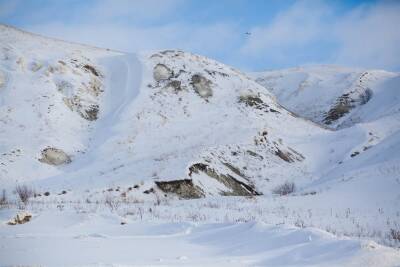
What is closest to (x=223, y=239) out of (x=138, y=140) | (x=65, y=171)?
(x=65, y=171)

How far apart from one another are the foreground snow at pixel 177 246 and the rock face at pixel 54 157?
66.8ft

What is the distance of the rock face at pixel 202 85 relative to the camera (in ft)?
145

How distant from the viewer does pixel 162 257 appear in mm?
7430

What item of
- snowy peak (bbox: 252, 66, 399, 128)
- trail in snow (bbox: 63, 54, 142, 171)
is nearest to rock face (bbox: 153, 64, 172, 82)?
trail in snow (bbox: 63, 54, 142, 171)

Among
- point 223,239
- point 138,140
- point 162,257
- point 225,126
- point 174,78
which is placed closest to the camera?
point 162,257

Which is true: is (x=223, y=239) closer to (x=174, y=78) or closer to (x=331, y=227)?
(x=331, y=227)

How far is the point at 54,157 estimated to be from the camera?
3167 cm

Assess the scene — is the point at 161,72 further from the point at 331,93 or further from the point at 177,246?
the point at 331,93

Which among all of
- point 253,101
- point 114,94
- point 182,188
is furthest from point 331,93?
point 182,188

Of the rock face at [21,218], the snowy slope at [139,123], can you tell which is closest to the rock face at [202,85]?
the snowy slope at [139,123]

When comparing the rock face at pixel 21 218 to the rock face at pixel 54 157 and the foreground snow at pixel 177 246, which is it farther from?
the rock face at pixel 54 157

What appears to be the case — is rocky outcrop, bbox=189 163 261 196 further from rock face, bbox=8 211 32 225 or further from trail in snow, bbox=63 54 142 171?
rock face, bbox=8 211 32 225

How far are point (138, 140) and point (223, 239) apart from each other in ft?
85.7

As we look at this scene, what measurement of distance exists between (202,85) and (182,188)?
69.8 feet
